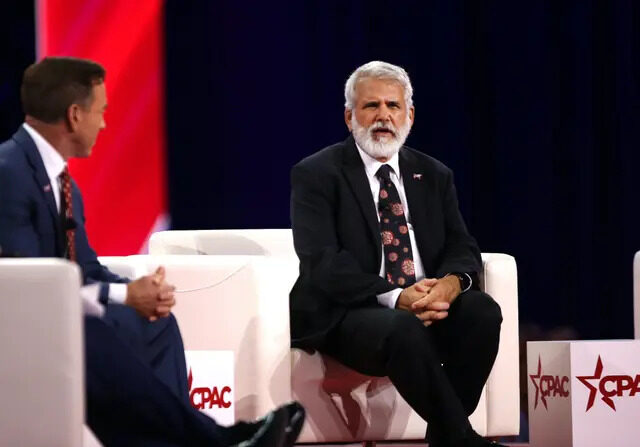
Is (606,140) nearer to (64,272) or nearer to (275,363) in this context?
(275,363)

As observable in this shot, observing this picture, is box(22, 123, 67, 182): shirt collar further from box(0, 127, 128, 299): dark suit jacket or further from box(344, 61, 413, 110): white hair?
box(344, 61, 413, 110): white hair

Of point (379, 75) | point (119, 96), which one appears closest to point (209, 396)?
point (379, 75)

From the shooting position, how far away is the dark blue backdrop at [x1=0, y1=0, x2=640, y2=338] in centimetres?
448

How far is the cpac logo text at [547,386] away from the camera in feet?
10.2

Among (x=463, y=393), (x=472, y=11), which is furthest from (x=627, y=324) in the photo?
(x=463, y=393)

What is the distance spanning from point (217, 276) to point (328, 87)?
5.46 feet

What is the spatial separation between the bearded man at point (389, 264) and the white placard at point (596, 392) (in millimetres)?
274

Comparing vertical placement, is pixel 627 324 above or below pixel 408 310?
below

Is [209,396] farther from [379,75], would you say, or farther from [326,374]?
[379,75]

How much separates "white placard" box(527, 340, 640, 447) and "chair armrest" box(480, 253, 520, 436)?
12 centimetres

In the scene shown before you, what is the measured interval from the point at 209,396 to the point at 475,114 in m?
2.06

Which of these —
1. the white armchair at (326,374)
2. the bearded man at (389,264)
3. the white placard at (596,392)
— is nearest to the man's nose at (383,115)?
the bearded man at (389,264)

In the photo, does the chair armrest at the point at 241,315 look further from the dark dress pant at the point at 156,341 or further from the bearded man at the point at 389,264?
the dark dress pant at the point at 156,341

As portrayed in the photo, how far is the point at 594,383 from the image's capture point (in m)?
3.07
